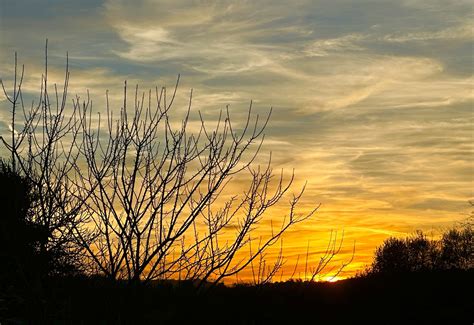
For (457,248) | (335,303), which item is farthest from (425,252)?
(335,303)

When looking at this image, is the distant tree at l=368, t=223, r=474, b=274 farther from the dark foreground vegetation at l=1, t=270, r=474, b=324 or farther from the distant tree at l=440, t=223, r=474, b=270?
the dark foreground vegetation at l=1, t=270, r=474, b=324

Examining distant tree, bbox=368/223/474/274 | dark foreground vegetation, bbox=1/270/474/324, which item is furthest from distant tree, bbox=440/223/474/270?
dark foreground vegetation, bbox=1/270/474/324

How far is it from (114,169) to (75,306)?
10.4 feet

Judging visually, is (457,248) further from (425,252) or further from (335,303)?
(335,303)

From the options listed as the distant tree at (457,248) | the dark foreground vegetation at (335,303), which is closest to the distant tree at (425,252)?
the distant tree at (457,248)

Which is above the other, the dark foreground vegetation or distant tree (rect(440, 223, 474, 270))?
distant tree (rect(440, 223, 474, 270))

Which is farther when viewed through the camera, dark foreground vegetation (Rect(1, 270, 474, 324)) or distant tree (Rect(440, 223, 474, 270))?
distant tree (Rect(440, 223, 474, 270))

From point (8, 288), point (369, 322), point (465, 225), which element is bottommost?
point (369, 322)

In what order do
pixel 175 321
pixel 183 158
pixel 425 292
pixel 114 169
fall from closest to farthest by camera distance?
pixel 114 169, pixel 183 158, pixel 175 321, pixel 425 292

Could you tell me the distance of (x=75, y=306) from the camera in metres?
9.01

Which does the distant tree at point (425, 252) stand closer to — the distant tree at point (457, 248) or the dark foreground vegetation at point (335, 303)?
the distant tree at point (457, 248)

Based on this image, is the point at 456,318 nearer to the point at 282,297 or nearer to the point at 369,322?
the point at 369,322

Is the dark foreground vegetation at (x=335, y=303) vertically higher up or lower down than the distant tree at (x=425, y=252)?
lower down

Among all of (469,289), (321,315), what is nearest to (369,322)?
(321,315)
